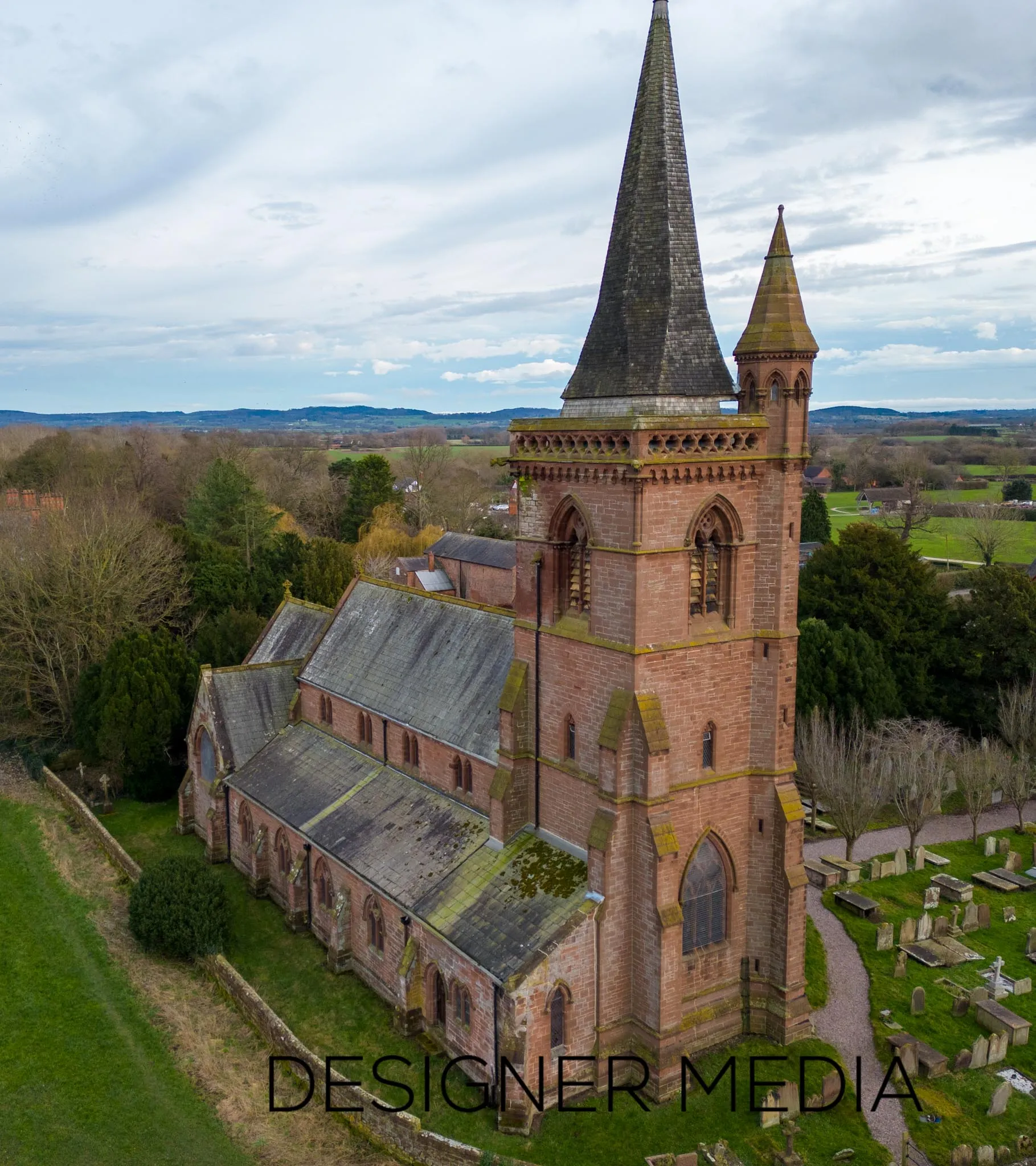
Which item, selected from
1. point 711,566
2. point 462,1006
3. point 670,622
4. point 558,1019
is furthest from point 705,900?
point 711,566

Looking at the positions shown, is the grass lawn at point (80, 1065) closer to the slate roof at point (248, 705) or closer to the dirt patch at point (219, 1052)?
the dirt patch at point (219, 1052)

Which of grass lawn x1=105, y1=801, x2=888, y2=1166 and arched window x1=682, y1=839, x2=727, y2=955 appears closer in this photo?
grass lawn x1=105, y1=801, x2=888, y2=1166

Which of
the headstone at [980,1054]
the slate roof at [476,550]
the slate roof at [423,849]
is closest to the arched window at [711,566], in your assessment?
the slate roof at [423,849]

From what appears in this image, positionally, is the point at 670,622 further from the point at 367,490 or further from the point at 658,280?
the point at 367,490

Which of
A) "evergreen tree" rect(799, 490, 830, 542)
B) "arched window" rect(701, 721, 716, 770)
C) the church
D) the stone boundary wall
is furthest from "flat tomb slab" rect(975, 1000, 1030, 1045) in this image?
"evergreen tree" rect(799, 490, 830, 542)

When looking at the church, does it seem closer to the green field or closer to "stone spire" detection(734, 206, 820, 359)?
"stone spire" detection(734, 206, 820, 359)
